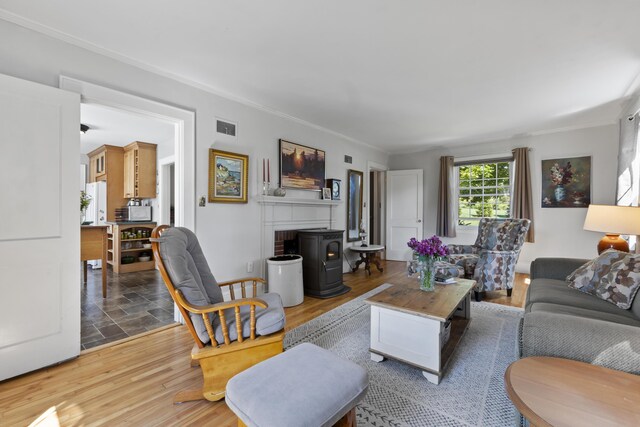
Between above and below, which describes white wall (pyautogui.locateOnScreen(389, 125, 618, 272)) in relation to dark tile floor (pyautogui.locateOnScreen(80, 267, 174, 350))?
above

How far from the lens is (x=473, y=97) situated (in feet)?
11.1

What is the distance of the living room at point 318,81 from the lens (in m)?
1.93

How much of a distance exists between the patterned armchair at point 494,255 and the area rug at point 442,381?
0.66 m

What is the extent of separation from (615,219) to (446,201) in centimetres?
292

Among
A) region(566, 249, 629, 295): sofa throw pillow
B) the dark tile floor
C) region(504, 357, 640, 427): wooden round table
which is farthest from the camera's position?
the dark tile floor

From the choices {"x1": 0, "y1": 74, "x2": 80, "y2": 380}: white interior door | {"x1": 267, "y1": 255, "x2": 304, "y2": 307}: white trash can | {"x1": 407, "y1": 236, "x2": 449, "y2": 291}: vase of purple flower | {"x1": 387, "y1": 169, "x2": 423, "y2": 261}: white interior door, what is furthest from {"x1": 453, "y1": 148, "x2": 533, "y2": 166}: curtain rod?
{"x1": 0, "y1": 74, "x2": 80, "y2": 380}: white interior door

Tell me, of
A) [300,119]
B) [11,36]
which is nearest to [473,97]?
[300,119]

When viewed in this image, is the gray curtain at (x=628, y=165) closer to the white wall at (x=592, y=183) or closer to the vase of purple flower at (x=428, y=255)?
the white wall at (x=592, y=183)

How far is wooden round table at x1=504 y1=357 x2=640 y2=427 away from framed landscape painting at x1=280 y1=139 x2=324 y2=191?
10.8 feet

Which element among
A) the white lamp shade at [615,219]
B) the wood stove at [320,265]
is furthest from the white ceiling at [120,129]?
the white lamp shade at [615,219]

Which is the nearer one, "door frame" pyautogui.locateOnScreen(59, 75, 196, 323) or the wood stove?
"door frame" pyautogui.locateOnScreen(59, 75, 196, 323)

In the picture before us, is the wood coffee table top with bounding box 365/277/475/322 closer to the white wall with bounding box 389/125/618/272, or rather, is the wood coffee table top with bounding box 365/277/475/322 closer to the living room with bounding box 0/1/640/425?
the living room with bounding box 0/1/640/425

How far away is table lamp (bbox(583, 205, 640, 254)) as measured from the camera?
264 cm

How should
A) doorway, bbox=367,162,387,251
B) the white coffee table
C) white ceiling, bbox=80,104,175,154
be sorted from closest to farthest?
the white coffee table
white ceiling, bbox=80,104,175,154
doorway, bbox=367,162,387,251
